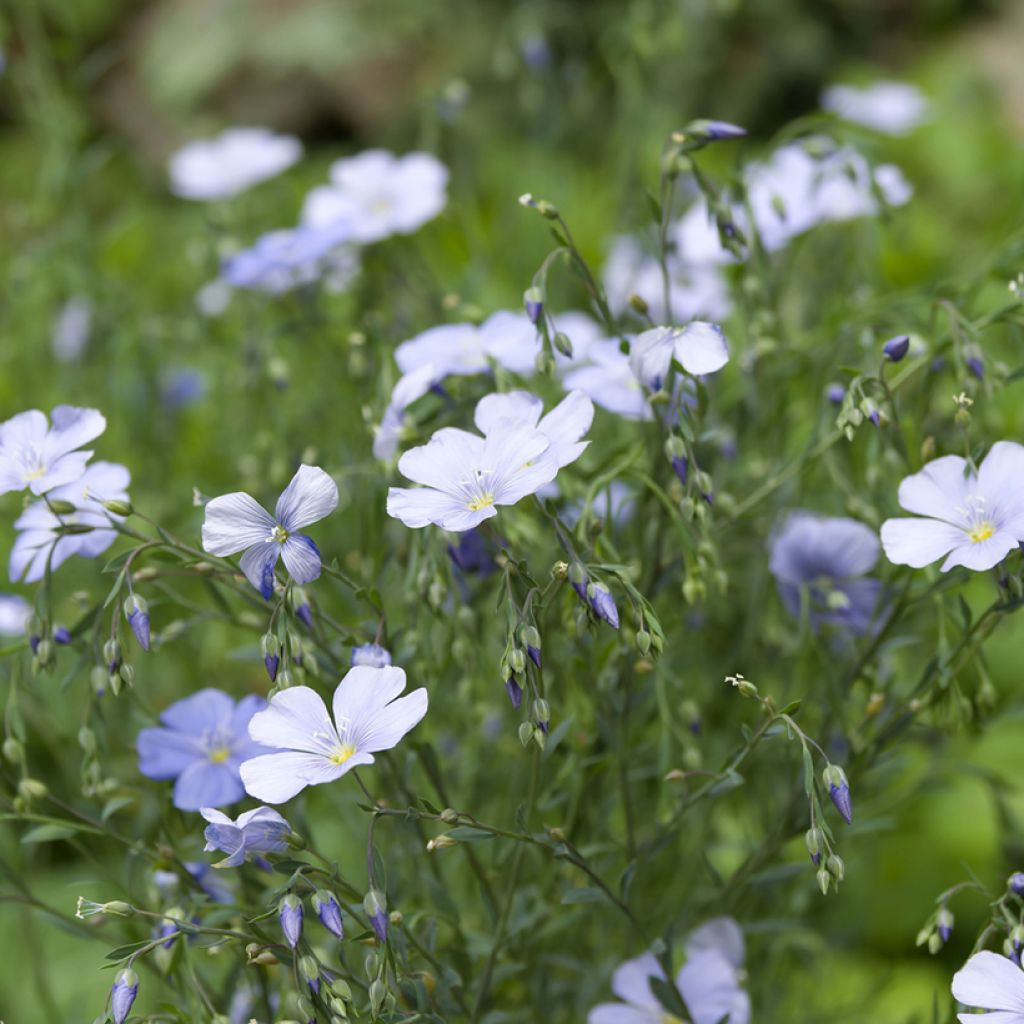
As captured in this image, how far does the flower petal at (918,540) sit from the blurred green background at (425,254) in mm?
291

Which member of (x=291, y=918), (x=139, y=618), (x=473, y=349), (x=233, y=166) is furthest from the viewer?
(x=233, y=166)

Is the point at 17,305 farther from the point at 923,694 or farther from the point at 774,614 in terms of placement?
the point at 923,694

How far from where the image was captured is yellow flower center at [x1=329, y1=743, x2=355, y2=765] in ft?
2.32

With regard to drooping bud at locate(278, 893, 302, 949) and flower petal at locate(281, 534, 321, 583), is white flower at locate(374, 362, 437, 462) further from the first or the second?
drooping bud at locate(278, 893, 302, 949)

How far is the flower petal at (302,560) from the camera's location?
74 cm

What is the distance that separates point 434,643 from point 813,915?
593 mm

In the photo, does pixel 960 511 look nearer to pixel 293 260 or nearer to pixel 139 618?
pixel 139 618

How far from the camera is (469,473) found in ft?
2.56

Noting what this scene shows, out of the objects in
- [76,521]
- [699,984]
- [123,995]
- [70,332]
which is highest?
[76,521]

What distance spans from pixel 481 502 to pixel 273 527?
12 cm

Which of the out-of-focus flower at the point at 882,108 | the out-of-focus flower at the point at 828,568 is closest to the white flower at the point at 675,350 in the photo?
the out-of-focus flower at the point at 828,568

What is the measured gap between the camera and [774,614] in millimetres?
1140

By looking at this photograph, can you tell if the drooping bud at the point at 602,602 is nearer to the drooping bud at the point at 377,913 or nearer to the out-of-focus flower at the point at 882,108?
the drooping bud at the point at 377,913

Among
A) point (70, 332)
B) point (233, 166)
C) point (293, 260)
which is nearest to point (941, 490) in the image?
point (293, 260)
